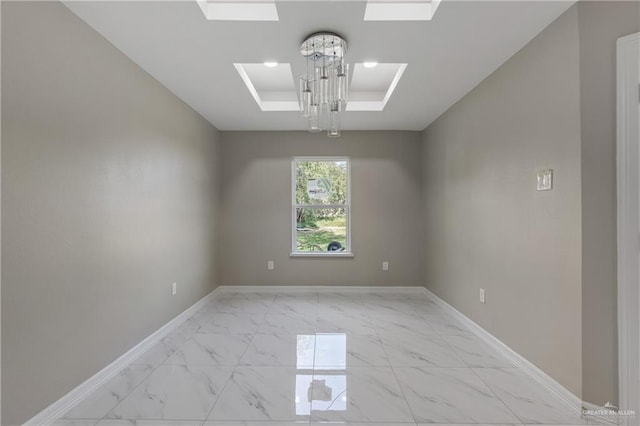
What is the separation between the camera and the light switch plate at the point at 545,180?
1854mm

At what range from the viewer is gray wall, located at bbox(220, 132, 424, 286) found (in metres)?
4.23

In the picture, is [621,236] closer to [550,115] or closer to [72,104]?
[550,115]

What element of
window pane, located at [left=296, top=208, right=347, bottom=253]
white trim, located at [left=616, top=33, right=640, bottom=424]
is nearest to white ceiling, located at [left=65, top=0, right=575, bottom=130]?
white trim, located at [left=616, top=33, right=640, bottom=424]

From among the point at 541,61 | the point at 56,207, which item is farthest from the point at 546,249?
the point at 56,207

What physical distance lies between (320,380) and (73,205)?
2.00 metres

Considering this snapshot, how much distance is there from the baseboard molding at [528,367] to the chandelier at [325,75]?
2333 mm

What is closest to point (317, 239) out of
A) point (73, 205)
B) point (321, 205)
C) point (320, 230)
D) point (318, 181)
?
point (320, 230)

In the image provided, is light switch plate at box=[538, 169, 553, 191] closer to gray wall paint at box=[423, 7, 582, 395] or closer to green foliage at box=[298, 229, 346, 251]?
gray wall paint at box=[423, 7, 582, 395]

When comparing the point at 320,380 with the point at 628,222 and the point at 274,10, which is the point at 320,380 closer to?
the point at 628,222

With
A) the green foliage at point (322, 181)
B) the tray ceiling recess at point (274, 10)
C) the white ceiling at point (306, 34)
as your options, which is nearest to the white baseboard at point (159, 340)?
the green foliage at point (322, 181)

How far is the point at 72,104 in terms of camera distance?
69.1 inches

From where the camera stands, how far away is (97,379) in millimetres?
1926

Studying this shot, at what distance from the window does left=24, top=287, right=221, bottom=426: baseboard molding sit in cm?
202

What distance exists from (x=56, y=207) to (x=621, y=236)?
3204mm
